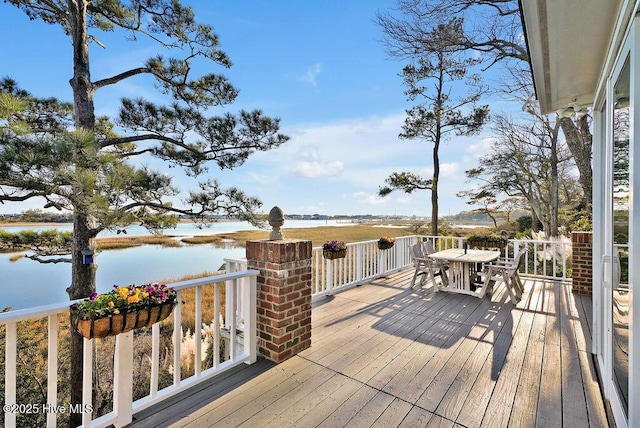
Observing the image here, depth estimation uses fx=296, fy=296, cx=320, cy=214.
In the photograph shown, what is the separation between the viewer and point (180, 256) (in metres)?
7.76

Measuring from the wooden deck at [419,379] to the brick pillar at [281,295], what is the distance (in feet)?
0.51

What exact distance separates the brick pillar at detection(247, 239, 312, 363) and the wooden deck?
0.16m

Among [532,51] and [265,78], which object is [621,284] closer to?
[532,51]

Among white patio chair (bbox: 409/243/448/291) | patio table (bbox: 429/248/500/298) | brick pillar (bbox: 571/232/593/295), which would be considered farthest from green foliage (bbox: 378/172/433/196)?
brick pillar (bbox: 571/232/593/295)

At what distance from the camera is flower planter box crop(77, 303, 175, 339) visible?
1611 mm

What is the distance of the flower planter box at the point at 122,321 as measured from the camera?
161 cm

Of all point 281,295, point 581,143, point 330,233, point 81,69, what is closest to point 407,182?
point 330,233

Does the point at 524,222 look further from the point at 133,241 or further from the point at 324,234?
the point at 133,241

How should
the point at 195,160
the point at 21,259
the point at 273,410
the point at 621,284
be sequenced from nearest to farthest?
the point at 621,284 → the point at 273,410 → the point at 21,259 → the point at 195,160

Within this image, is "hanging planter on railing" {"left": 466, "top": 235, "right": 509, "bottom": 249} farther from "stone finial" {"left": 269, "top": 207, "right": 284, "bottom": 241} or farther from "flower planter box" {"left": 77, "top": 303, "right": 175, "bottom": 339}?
"flower planter box" {"left": 77, "top": 303, "right": 175, "bottom": 339}

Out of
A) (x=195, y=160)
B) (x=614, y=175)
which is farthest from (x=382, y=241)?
(x=195, y=160)

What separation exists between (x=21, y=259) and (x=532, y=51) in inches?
315

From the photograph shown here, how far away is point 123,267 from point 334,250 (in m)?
5.33

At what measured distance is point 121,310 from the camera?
1.72m
